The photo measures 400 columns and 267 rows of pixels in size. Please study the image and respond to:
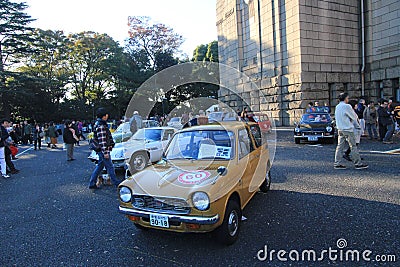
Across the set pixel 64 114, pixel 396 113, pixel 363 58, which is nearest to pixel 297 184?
pixel 396 113

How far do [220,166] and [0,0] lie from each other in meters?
39.8

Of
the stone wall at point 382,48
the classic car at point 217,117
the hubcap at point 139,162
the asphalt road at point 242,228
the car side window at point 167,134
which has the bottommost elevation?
the asphalt road at point 242,228

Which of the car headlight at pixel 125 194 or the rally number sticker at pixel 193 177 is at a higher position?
the rally number sticker at pixel 193 177

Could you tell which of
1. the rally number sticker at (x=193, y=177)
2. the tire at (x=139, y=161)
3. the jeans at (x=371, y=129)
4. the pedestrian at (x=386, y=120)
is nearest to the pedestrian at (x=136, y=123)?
the tire at (x=139, y=161)

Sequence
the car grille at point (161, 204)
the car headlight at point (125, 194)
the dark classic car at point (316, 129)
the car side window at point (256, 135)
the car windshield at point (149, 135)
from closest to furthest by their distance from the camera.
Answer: the car grille at point (161, 204) < the car headlight at point (125, 194) < the car side window at point (256, 135) < the car windshield at point (149, 135) < the dark classic car at point (316, 129)

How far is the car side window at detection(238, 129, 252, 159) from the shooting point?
14.4ft

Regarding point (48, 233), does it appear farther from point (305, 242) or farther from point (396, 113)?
point (396, 113)

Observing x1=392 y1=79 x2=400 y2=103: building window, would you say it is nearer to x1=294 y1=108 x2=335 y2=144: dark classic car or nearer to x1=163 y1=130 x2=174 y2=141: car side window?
x1=294 y1=108 x2=335 y2=144: dark classic car

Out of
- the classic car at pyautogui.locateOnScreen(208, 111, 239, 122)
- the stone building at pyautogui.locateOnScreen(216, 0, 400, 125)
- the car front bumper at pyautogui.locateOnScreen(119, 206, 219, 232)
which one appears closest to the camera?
the car front bumper at pyautogui.locateOnScreen(119, 206, 219, 232)

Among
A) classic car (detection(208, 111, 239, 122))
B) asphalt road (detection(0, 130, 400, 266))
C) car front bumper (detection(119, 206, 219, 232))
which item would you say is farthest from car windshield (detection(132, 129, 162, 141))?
car front bumper (detection(119, 206, 219, 232))

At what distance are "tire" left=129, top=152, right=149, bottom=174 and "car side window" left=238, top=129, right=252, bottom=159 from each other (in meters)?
4.16

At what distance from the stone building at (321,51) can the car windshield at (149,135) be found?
553 inches

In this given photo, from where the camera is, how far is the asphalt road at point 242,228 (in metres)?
3.46

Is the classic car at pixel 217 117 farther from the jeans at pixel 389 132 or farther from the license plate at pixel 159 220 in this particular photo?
the license plate at pixel 159 220
